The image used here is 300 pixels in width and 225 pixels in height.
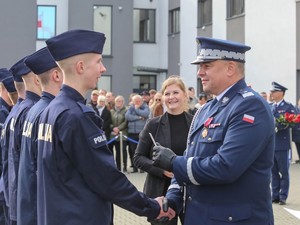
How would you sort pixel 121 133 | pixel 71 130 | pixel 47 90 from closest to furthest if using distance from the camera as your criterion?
pixel 71 130 < pixel 47 90 < pixel 121 133

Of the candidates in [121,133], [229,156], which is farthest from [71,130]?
[121,133]

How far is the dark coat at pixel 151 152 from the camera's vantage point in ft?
19.1

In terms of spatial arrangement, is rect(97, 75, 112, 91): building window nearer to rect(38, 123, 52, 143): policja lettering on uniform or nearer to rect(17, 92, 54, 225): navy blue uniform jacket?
rect(17, 92, 54, 225): navy blue uniform jacket

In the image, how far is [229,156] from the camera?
12.2ft

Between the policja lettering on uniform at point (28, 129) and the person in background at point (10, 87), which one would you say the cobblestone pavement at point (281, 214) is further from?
the policja lettering on uniform at point (28, 129)

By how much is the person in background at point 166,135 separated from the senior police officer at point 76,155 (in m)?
1.92

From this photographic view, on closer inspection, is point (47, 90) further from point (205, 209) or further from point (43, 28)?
point (43, 28)

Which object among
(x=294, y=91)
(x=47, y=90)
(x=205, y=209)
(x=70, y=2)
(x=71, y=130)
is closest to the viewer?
(x=71, y=130)

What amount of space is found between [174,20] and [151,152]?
89.2 ft

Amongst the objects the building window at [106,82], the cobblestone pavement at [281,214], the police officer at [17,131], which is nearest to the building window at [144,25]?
the building window at [106,82]

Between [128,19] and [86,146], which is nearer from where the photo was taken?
[86,146]

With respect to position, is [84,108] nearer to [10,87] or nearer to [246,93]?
[246,93]

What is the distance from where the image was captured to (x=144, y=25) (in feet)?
113

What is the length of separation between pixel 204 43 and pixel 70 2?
29.0 m
